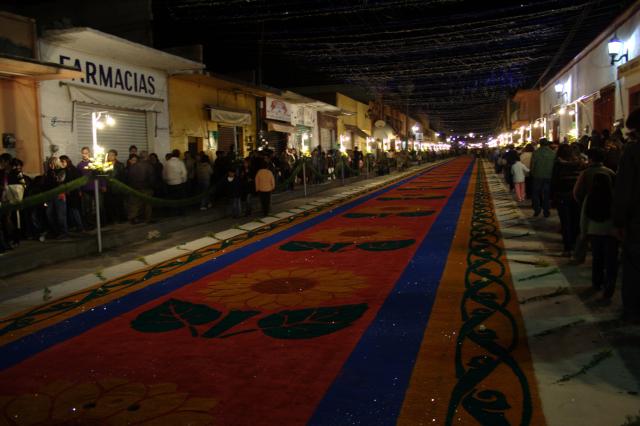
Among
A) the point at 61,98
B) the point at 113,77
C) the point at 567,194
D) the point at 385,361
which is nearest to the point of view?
the point at 385,361

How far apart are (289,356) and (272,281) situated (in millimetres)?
2632

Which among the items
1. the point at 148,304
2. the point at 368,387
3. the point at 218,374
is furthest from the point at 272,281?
the point at 368,387

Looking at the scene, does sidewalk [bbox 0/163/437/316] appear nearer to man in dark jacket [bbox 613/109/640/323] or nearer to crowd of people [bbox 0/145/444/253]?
crowd of people [bbox 0/145/444/253]

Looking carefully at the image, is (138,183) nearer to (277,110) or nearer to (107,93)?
(107,93)

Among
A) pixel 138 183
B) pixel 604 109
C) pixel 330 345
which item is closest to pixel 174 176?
pixel 138 183

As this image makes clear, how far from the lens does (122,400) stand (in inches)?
145

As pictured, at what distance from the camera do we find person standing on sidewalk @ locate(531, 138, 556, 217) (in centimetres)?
1154

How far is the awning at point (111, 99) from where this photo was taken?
1295 cm

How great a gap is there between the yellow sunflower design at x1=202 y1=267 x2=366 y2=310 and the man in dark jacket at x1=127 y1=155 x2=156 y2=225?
5.55 meters

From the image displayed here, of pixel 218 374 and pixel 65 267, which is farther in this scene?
pixel 65 267

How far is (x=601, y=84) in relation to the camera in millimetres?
16219

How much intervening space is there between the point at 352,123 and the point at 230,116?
19.2 m

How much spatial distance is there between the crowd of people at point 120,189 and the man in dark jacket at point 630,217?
7890 mm

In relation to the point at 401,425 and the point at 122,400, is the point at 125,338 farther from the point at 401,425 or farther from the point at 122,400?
the point at 401,425
